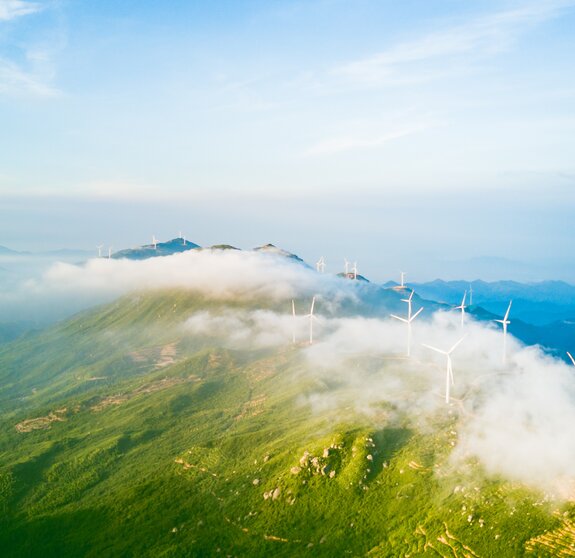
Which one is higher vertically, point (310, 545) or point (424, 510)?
point (424, 510)

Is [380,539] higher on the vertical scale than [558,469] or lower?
lower

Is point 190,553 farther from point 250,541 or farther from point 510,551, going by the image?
point 510,551

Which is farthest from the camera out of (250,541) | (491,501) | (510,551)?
(250,541)

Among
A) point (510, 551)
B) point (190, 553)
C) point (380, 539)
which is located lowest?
point (190, 553)

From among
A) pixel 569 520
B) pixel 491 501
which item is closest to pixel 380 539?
pixel 491 501

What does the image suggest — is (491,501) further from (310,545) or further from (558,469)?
(310,545)

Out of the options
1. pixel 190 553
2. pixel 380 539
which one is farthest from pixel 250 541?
pixel 380 539

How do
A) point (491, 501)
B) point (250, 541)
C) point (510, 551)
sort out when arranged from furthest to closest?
point (250, 541)
point (491, 501)
point (510, 551)

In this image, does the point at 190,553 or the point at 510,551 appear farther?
the point at 190,553

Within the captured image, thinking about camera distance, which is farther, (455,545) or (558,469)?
(558,469)
